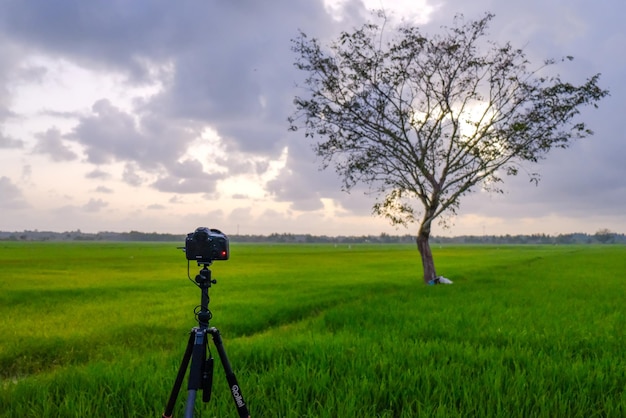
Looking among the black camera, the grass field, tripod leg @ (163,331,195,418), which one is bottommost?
the grass field

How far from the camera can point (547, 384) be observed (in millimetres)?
6055

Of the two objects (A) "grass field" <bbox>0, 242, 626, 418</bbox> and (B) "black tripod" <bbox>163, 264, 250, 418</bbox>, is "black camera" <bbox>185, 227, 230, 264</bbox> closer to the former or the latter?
(B) "black tripod" <bbox>163, 264, 250, 418</bbox>

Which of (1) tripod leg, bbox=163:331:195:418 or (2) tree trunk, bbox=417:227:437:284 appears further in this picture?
(2) tree trunk, bbox=417:227:437:284

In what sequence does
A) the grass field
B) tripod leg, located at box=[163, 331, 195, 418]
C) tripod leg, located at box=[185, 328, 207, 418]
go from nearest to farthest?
1. tripod leg, located at box=[185, 328, 207, 418]
2. tripod leg, located at box=[163, 331, 195, 418]
3. the grass field

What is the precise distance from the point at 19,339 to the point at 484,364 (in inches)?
463

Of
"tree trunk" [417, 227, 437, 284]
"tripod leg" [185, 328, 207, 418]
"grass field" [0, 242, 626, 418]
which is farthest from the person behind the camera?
"tree trunk" [417, 227, 437, 284]

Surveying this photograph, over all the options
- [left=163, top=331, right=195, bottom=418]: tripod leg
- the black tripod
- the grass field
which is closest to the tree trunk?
the grass field

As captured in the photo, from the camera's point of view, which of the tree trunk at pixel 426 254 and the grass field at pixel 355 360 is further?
the tree trunk at pixel 426 254

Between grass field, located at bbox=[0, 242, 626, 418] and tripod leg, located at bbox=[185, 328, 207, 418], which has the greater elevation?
tripod leg, located at bbox=[185, 328, 207, 418]

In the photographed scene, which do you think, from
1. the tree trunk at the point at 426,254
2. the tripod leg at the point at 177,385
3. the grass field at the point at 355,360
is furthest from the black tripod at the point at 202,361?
the tree trunk at the point at 426,254

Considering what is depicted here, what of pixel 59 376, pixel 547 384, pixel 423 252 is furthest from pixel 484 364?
pixel 423 252

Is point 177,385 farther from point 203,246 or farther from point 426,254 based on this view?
point 426,254

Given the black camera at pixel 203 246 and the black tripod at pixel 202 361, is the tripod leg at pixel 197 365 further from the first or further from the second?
the black camera at pixel 203 246

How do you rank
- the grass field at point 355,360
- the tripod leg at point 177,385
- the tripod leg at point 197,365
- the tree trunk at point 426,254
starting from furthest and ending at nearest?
the tree trunk at point 426,254
the grass field at point 355,360
the tripod leg at point 177,385
the tripod leg at point 197,365
